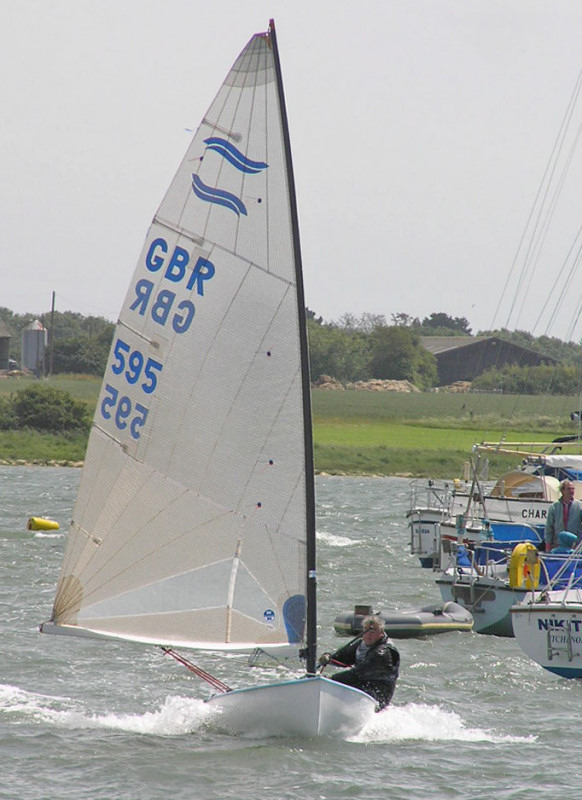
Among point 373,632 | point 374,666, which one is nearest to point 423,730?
point 374,666

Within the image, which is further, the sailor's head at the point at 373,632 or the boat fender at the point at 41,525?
the boat fender at the point at 41,525

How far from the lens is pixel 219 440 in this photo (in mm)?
13125

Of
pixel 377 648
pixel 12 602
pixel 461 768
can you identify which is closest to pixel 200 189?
pixel 377 648

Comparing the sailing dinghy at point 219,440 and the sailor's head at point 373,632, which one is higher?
the sailing dinghy at point 219,440

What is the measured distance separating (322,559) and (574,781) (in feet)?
58.2

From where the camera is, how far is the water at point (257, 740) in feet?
40.8

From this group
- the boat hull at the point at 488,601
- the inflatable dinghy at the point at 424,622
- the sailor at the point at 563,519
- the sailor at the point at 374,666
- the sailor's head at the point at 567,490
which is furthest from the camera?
the sailor at the point at 563,519

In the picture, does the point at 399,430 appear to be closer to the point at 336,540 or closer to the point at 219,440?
the point at 336,540

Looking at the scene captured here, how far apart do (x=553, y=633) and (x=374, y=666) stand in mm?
3887

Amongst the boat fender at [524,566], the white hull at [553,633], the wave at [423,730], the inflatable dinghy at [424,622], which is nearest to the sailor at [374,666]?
the wave at [423,730]

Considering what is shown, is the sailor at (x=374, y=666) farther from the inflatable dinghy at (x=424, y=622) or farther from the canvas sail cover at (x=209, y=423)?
the inflatable dinghy at (x=424, y=622)

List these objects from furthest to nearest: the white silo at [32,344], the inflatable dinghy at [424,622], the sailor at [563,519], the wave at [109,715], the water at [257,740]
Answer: the white silo at [32,344]
the sailor at [563,519]
the inflatable dinghy at [424,622]
the wave at [109,715]
the water at [257,740]

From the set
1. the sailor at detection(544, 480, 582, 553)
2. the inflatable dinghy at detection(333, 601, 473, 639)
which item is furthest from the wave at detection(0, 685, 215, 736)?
the sailor at detection(544, 480, 582, 553)

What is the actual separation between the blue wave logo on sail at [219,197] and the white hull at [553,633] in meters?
6.83
